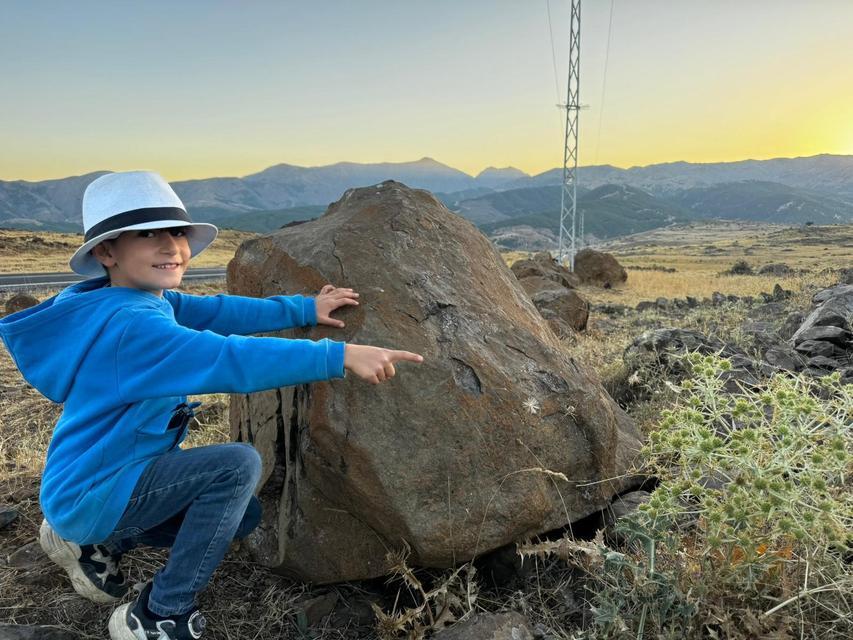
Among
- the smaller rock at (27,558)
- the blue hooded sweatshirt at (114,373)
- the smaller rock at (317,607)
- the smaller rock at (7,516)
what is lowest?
the smaller rock at (317,607)

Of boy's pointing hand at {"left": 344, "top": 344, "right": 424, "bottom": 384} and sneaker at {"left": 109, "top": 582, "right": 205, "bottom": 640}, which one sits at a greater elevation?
boy's pointing hand at {"left": 344, "top": 344, "right": 424, "bottom": 384}

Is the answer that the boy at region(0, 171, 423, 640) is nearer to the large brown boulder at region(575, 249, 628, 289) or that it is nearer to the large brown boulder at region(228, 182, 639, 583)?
the large brown boulder at region(228, 182, 639, 583)

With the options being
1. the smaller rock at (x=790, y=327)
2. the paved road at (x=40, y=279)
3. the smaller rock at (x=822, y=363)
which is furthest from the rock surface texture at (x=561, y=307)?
the paved road at (x=40, y=279)

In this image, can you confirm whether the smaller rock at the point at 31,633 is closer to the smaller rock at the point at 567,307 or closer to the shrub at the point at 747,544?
the shrub at the point at 747,544

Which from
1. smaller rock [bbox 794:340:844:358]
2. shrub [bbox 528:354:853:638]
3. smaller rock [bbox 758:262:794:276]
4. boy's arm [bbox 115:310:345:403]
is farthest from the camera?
smaller rock [bbox 758:262:794:276]

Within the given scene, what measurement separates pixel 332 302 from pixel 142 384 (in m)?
1.11

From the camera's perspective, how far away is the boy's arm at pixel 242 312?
11.0ft

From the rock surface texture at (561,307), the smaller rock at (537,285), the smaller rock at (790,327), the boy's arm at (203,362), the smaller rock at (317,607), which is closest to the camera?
the boy's arm at (203,362)

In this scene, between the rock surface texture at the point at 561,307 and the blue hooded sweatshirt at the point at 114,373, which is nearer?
the blue hooded sweatshirt at the point at 114,373

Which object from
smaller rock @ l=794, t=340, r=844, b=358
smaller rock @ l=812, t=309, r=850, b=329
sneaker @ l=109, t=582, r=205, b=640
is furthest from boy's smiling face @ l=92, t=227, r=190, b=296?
smaller rock @ l=812, t=309, r=850, b=329

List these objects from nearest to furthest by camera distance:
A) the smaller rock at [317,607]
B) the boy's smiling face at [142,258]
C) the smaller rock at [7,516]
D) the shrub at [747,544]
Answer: the shrub at [747,544]
the boy's smiling face at [142,258]
the smaller rock at [317,607]
the smaller rock at [7,516]

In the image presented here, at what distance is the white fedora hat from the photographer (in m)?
2.69

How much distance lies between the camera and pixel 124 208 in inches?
106

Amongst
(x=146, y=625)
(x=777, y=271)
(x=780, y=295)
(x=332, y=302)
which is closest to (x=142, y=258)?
(x=332, y=302)
